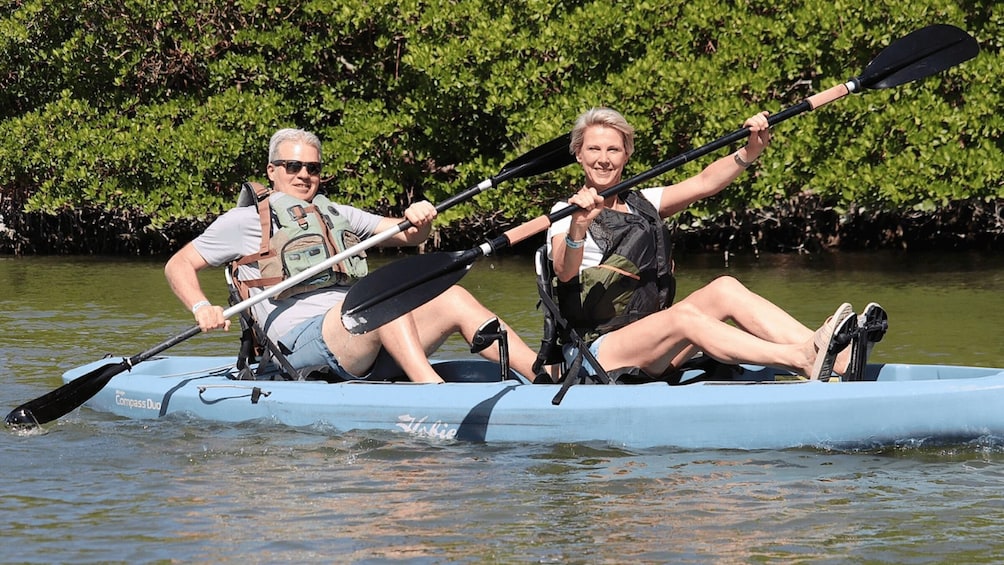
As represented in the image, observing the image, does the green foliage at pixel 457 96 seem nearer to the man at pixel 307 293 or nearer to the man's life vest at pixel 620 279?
the man at pixel 307 293

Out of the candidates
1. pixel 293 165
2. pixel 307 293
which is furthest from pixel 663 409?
pixel 293 165

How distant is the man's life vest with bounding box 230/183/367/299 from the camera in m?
5.95

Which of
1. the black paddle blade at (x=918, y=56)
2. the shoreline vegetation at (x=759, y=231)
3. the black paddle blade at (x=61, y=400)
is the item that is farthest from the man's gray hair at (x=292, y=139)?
the shoreline vegetation at (x=759, y=231)

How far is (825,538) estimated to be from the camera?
4.34 meters

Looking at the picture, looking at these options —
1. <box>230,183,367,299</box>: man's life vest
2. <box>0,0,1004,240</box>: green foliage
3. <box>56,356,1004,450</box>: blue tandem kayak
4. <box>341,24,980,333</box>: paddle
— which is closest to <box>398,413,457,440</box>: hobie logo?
<box>56,356,1004,450</box>: blue tandem kayak

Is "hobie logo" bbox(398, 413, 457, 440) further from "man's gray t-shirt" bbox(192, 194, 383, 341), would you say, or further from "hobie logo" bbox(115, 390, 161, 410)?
"hobie logo" bbox(115, 390, 161, 410)

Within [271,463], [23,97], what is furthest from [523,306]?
[23,97]

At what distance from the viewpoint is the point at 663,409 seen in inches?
212

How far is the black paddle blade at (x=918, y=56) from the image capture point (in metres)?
6.50

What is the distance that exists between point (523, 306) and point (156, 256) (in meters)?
7.47

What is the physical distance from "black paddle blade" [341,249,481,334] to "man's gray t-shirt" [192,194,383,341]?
440mm

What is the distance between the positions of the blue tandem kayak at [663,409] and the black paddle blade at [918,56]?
143cm

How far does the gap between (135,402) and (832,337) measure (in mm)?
3012

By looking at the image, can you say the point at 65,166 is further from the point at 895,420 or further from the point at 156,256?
the point at 895,420
